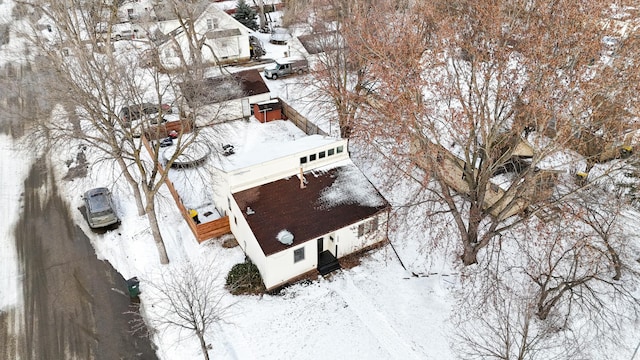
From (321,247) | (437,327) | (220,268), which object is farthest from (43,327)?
(437,327)

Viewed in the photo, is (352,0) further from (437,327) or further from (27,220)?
(27,220)

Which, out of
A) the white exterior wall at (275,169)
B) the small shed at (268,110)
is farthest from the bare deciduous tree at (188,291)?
the small shed at (268,110)

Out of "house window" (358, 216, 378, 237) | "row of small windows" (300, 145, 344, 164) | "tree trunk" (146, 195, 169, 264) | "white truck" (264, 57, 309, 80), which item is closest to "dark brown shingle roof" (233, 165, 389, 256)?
"house window" (358, 216, 378, 237)

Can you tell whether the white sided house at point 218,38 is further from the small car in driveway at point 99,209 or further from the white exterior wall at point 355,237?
the white exterior wall at point 355,237

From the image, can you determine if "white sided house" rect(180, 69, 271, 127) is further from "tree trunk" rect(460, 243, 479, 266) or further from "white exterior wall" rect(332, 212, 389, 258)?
"tree trunk" rect(460, 243, 479, 266)

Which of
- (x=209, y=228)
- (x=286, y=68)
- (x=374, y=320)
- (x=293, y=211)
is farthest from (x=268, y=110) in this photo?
(x=374, y=320)
